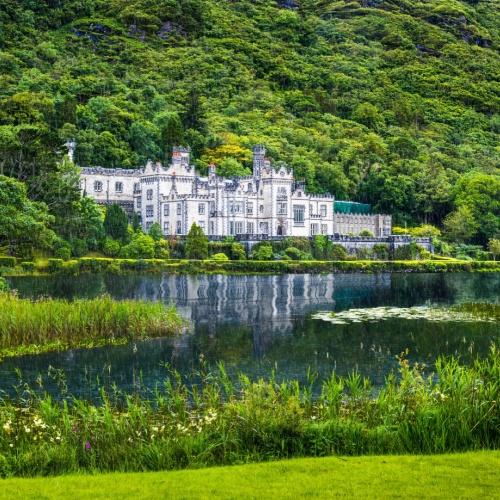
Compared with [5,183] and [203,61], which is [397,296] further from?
[203,61]

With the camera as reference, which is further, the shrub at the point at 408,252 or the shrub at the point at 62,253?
the shrub at the point at 408,252

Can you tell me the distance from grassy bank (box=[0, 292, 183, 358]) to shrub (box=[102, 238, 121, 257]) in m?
44.1

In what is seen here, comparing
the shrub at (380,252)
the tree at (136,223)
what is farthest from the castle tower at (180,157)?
the shrub at (380,252)

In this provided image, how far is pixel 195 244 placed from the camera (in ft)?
266

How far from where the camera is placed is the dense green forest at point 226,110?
104 m

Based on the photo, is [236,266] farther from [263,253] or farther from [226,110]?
[226,110]

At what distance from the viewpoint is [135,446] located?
48.5 feet

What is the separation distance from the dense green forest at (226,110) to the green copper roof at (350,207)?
4139 mm

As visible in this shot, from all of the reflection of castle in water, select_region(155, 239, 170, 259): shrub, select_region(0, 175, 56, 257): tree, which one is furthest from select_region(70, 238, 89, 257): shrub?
select_region(0, 175, 56, 257): tree

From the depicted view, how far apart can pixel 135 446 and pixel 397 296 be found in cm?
4233

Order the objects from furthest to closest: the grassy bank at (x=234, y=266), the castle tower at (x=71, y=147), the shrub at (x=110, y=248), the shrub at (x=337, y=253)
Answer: the castle tower at (x=71, y=147), the shrub at (x=337, y=253), the shrub at (x=110, y=248), the grassy bank at (x=234, y=266)

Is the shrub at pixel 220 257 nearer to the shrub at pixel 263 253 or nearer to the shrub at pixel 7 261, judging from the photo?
the shrub at pixel 263 253

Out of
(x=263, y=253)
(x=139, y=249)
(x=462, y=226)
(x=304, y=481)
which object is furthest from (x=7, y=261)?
(x=462, y=226)

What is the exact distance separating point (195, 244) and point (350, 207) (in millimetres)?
34402
